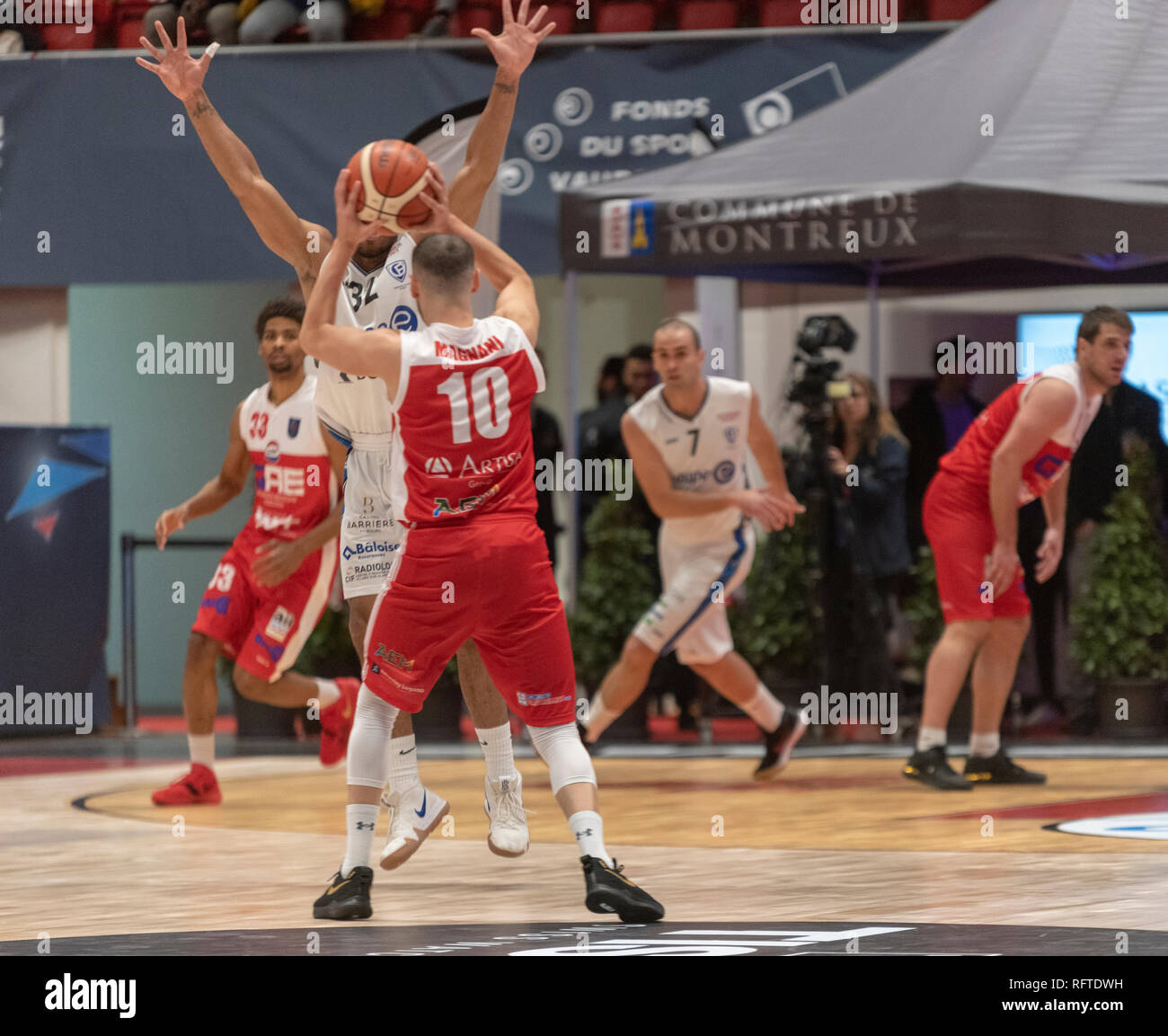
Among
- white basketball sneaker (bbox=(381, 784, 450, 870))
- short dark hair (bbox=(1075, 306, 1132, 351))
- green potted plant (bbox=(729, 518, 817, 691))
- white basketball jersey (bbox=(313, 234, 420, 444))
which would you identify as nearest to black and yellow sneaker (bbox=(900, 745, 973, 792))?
short dark hair (bbox=(1075, 306, 1132, 351))

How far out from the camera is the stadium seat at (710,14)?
13281 mm

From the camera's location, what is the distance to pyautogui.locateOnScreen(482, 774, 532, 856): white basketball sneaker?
606cm

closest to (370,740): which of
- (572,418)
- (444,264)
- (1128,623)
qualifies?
(444,264)

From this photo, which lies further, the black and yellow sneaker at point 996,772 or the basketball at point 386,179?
the black and yellow sneaker at point 996,772

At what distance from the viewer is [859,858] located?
647 cm

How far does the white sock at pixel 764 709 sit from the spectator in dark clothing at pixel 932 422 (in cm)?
317

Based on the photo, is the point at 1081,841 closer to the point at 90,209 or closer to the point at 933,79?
the point at 933,79

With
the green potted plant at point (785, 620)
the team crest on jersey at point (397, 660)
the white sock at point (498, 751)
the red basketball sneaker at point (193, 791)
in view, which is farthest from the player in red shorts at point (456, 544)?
the green potted plant at point (785, 620)

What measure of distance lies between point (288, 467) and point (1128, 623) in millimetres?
4932

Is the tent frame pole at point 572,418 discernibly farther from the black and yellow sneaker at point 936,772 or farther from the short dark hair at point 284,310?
the black and yellow sneaker at point 936,772

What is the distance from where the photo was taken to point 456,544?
17.1ft

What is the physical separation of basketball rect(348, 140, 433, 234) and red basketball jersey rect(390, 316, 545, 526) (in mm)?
392
